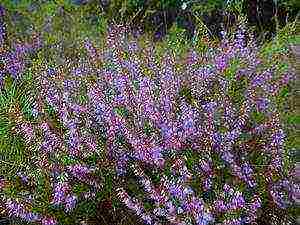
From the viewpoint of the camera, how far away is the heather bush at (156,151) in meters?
2.66

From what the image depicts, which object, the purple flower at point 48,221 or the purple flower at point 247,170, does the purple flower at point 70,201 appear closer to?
the purple flower at point 48,221

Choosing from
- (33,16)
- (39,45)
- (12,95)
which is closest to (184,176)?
(12,95)

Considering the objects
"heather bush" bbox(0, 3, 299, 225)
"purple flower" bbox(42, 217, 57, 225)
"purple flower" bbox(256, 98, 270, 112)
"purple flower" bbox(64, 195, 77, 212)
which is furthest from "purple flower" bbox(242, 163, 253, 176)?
"purple flower" bbox(42, 217, 57, 225)

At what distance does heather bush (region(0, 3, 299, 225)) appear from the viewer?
8.73ft

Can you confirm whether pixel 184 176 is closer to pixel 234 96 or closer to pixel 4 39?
pixel 234 96

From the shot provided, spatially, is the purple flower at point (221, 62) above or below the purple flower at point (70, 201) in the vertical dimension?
above

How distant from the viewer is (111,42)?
3635 mm

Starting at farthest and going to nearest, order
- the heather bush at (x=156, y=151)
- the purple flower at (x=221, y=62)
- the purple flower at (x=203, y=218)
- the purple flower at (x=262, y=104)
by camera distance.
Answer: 1. the purple flower at (x=221, y=62)
2. the purple flower at (x=262, y=104)
3. the heather bush at (x=156, y=151)
4. the purple flower at (x=203, y=218)

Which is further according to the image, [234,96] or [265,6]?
[265,6]

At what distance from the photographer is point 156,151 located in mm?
2697

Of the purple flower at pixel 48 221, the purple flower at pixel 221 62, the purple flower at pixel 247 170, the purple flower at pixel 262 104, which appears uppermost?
the purple flower at pixel 221 62

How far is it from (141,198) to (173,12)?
405 centimetres

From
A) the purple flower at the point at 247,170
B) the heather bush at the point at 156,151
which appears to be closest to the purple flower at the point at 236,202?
the heather bush at the point at 156,151

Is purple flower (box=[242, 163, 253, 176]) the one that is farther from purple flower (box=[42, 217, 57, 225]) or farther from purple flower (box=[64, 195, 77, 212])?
purple flower (box=[42, 217, 57, 225])
